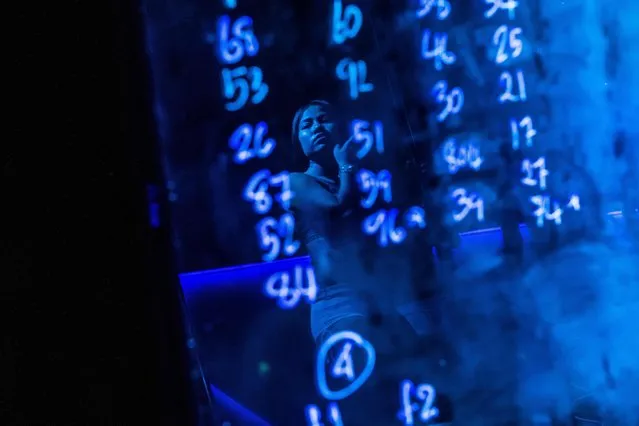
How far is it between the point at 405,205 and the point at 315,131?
18 cm

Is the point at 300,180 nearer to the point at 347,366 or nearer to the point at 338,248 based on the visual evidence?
the point at 338,248

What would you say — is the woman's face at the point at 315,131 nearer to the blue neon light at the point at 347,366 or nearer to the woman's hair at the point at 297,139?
the woman's hair at the point at 297,139

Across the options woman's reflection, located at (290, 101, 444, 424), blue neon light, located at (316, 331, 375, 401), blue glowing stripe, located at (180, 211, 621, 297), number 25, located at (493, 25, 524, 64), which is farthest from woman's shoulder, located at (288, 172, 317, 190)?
number 25, located at (493, 25, 524, 64)

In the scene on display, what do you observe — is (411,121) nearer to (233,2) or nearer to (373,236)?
(373,236)

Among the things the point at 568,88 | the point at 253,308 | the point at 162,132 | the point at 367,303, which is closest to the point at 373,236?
the point at 367,303

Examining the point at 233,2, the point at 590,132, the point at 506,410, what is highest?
the point at 233,2

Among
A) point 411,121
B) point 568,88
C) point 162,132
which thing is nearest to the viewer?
point 162,132

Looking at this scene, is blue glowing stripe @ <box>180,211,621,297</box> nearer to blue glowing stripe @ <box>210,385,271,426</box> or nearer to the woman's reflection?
the woman's reflection

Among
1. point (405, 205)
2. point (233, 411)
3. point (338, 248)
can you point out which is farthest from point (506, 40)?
point (233, 411)

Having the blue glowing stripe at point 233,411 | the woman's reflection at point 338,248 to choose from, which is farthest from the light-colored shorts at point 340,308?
the blue glowing stripe at point 233,411

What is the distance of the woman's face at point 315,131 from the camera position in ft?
3.16

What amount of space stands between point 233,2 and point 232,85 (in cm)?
12

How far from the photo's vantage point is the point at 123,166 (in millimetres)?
921

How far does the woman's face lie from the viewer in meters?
0.96
